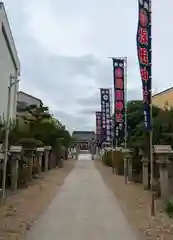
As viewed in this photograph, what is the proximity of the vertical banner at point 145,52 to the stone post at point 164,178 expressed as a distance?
1.57m

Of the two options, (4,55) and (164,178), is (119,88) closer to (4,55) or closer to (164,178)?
(4,55)

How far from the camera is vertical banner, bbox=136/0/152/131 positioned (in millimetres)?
13734

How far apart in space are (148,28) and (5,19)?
24361 millimetres

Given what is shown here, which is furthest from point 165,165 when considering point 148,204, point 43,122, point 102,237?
point 43,122

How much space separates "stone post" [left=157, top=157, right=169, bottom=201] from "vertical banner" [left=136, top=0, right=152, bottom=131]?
157 cm

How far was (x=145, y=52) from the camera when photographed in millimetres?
13758

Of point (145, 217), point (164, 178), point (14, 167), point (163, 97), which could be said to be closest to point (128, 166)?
point (14, 167)

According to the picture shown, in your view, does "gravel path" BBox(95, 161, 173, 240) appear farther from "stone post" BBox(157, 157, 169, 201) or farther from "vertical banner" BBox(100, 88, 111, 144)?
"vertical banner" BBox(100, 88, 111, 144)

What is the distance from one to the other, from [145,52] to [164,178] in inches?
167

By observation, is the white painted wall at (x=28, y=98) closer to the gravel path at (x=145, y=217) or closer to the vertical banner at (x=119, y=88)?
the vertical banner at (x=119, y=88)

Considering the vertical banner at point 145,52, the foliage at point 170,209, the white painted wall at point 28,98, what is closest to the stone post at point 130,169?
the vertical banner at point 145,52

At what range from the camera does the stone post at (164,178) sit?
14740 millimetres

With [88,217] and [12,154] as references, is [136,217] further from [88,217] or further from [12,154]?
[12,154]

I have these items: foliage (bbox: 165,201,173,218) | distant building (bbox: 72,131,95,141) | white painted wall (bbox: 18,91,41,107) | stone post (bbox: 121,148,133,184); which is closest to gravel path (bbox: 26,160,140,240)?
foliage (bbox: 165,201,173,218)
